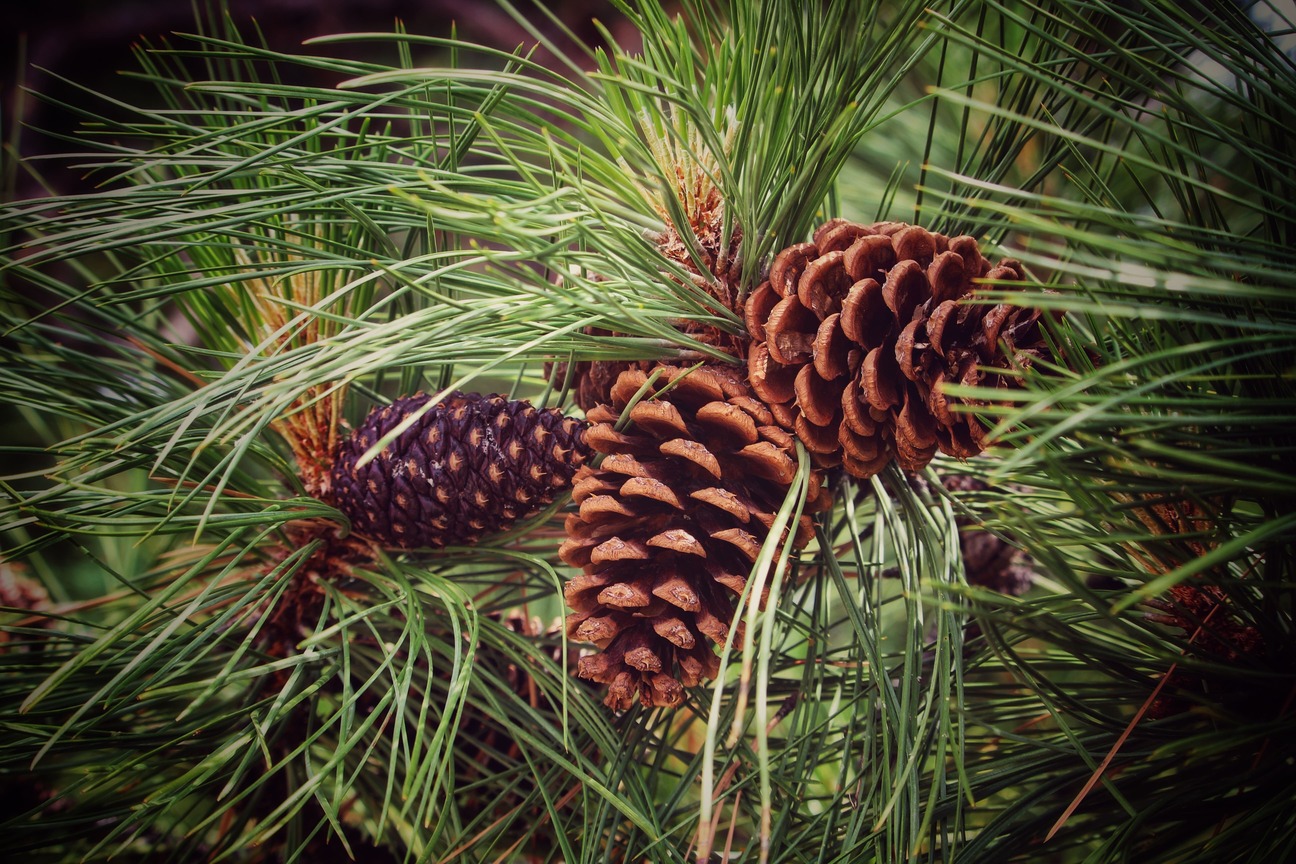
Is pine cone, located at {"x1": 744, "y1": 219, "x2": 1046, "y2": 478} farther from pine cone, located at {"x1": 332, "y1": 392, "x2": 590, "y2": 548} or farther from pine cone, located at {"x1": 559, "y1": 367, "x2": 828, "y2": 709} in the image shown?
pine cone, located at {"x1": 332, "y1": 392, "x2": 590, "y2": 548}

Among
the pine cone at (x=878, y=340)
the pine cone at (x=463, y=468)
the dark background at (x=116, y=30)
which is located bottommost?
the pine cone at (x=463, y=468)

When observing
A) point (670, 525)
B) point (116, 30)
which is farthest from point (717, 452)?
point (116, 30)

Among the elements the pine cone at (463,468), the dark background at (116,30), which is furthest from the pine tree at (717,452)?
the dark background at (116,30)

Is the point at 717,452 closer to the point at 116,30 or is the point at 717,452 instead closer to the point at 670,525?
the point at 670,525

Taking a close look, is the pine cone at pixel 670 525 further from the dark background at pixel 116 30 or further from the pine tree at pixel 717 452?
the dark background at pixel 116 30

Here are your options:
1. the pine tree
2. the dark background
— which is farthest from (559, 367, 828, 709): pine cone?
the dark background

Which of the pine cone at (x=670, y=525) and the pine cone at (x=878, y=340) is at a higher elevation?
the pine cone at (x=878, y=340)

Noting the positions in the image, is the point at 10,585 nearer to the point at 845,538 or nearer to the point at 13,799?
the point at 13,799
